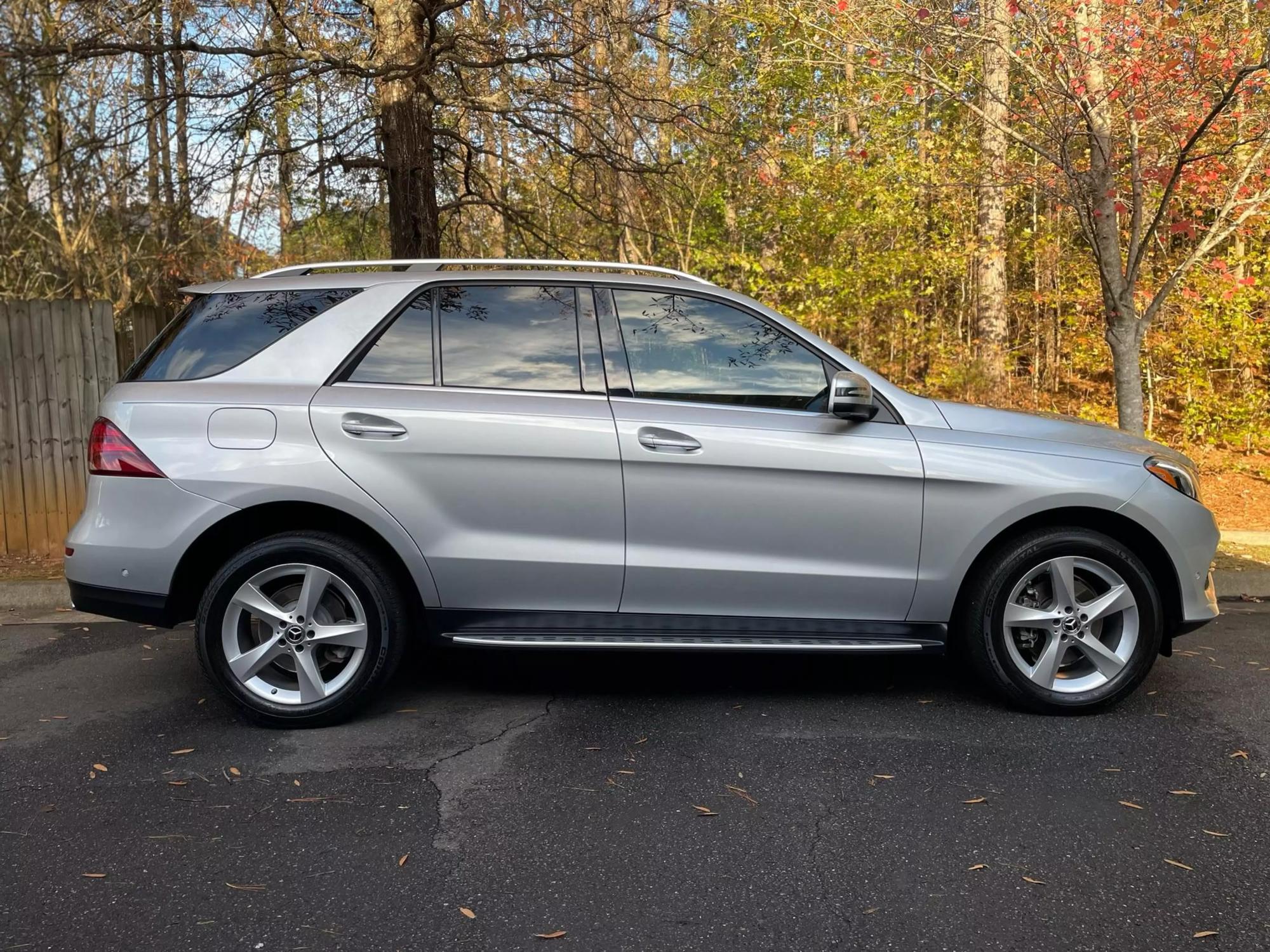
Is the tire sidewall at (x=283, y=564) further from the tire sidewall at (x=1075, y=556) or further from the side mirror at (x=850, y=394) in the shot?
the tire sidewall at (x=1075, y=556)

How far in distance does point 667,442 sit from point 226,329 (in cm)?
189

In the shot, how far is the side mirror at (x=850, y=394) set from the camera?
13.2 feet

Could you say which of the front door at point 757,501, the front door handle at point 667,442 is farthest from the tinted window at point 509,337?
the front door handle at point 667,442

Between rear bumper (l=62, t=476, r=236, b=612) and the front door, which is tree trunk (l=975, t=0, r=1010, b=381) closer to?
the front door

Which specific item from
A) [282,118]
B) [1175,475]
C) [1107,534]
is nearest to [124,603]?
[1107,534]

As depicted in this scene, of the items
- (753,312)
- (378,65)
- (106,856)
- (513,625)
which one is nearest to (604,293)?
(753,312)

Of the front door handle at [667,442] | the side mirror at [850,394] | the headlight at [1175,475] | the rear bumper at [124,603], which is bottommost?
the rear bumper at [124,603]

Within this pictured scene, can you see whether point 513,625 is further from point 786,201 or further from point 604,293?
point 786,201

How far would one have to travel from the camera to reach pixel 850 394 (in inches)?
159

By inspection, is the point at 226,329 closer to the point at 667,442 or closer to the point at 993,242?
the point at 667,442

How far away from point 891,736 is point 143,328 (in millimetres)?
6334

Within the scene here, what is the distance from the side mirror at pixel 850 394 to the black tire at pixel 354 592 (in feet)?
6.30

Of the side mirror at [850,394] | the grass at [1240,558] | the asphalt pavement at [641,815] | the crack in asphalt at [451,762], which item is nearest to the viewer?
the asphalt pavement at [641,815]

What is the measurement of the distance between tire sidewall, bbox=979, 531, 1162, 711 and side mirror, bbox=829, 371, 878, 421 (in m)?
0.88
